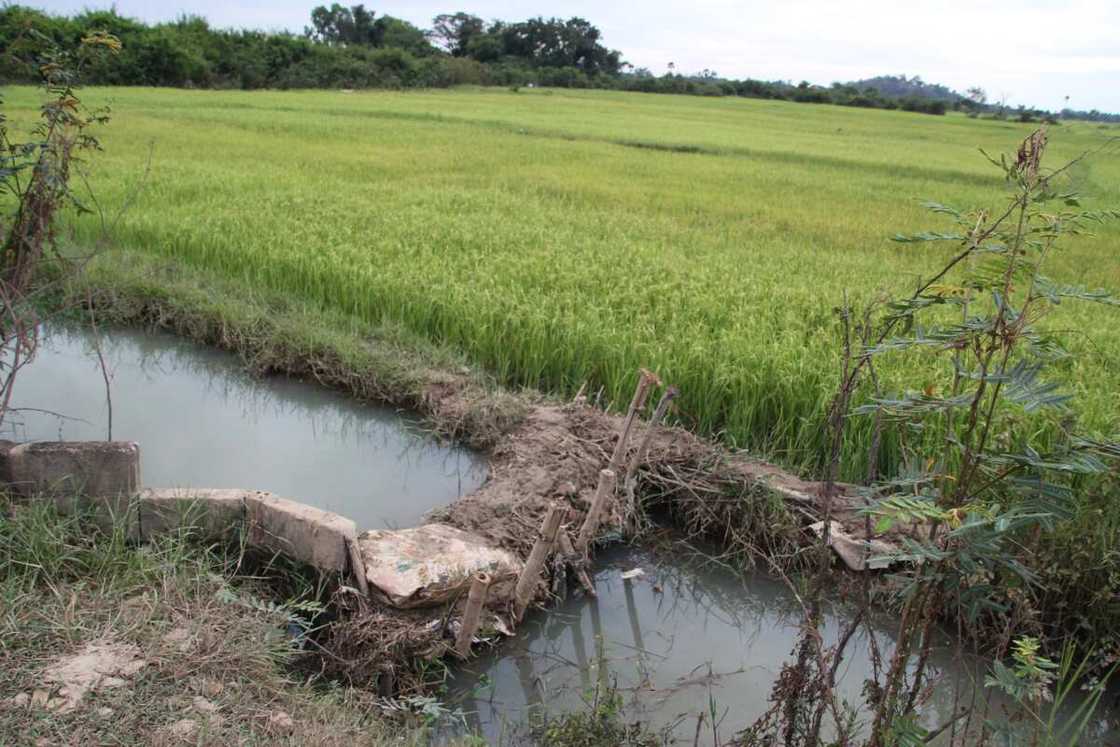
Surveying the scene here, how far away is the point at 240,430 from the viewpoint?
4500mm

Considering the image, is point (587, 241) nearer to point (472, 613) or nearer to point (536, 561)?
point (536, 561)

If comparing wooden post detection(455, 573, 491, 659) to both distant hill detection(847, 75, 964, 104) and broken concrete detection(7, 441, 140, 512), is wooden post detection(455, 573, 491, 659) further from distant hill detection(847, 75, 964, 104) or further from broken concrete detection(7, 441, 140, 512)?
distant hill detection(847, 75, 964, 104)

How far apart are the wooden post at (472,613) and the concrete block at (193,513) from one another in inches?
35.1

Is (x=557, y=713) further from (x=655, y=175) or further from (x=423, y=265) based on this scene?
(x=655, y=175)

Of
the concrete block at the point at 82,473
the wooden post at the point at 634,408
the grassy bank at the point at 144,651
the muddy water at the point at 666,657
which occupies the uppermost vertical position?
the wooden post at the point at 634,408

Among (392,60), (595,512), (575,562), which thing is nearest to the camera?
(595,512)

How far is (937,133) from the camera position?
24812 mm

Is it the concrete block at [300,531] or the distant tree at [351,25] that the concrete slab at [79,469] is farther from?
the distant tree at [351,25]

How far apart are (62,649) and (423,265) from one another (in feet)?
13.0

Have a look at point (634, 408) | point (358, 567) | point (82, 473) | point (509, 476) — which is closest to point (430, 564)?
point (358, 567)

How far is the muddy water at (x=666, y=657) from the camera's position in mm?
2684

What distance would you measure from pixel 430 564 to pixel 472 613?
1.15 ft

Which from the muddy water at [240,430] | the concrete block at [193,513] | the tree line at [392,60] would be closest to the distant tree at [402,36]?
the tree line at [392,60]

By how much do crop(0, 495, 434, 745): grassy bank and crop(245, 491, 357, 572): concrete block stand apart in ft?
0.47
